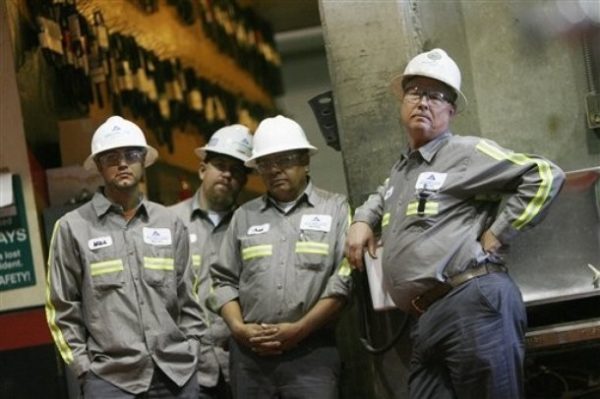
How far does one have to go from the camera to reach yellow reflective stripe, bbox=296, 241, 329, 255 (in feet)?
17.6

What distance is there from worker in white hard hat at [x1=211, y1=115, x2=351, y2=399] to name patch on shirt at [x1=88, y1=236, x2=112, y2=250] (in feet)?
2.31

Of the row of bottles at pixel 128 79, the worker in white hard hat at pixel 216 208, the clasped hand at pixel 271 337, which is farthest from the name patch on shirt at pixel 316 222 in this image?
the row of bottles at pixel 128 79

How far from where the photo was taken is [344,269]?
210 inches

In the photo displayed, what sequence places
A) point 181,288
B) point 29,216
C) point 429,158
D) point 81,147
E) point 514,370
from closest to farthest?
point 514,370 → point 429,158 → point 181,288 → point 29,216 → point 81,147

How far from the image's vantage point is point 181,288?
5262 millimetres

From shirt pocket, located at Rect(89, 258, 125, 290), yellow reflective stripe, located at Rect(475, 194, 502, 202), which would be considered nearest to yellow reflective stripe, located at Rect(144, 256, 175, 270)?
shirt pocket, located at Rect(89, 258, 125, 290)

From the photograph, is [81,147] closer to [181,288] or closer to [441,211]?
[181,288]

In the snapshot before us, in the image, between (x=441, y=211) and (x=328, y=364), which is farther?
(x=328, y=364)

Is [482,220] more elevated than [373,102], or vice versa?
[373,102]

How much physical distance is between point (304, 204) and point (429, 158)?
0.90 metres

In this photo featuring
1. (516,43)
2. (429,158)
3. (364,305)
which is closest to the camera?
(429,158)

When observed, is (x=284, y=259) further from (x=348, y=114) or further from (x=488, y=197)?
(x=488, y=197)

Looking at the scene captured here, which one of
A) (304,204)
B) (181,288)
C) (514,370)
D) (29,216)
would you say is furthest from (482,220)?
(29,216)

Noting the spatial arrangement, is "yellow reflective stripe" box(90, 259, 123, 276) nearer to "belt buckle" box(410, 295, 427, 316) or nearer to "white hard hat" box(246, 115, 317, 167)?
"white hard hat" box(246, 115, 317, 167)
